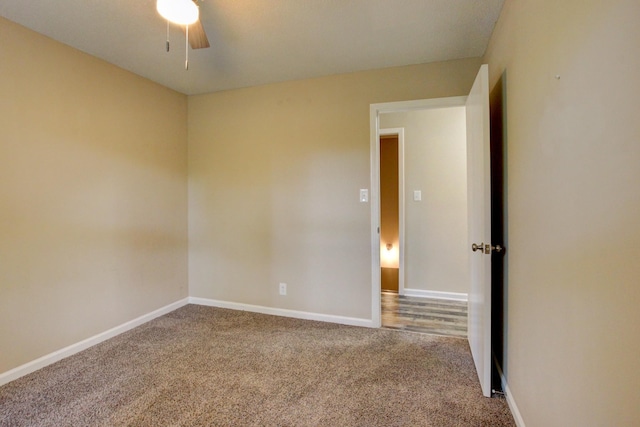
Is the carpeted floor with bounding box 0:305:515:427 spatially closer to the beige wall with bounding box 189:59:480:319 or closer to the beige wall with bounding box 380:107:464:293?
the beige wall with bounding box 189:59:480:319

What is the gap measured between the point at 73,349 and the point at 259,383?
1.54 meters

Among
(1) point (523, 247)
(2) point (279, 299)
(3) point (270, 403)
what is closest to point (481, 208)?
(1) point (523, 247)

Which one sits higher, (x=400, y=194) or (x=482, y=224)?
(x=400, y=194)

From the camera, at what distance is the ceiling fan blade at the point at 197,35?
5.15 feet

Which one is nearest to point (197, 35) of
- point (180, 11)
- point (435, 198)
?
point (180, 11)

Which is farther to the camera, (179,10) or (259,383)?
(259,383)

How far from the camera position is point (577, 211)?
94cm

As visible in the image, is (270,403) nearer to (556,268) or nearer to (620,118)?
(556,268)

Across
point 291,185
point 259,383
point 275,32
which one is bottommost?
point 259,383

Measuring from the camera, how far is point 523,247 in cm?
145

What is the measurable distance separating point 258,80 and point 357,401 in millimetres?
2778

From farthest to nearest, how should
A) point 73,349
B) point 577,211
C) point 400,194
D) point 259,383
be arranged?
point 400,194
point 73,349
point 259,383
point 577,211

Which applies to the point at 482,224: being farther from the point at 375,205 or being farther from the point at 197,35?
the point at 197,35

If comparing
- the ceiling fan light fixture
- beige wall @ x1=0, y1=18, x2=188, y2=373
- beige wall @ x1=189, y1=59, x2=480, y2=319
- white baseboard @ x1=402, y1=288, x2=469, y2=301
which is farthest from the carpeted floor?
the ceiling fan light fixture
